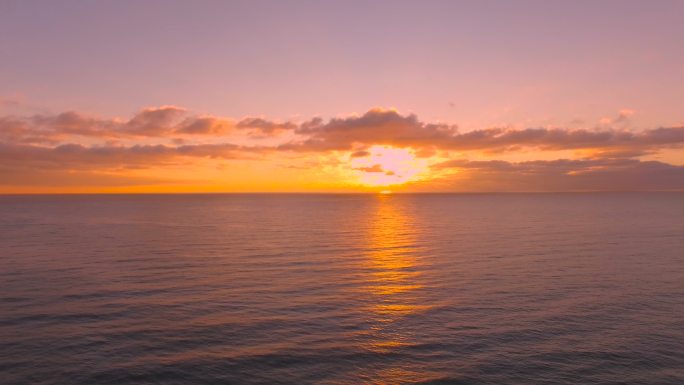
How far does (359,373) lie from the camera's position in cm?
3022

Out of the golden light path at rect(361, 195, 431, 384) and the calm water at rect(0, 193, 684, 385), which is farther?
the golden light path at rect(361, 195, 431, 384)

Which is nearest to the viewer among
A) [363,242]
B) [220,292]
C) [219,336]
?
[219,336]

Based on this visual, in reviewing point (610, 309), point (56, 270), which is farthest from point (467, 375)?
point (56, 270)

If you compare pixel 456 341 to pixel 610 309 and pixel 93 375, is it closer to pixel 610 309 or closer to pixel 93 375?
pixel 610 309

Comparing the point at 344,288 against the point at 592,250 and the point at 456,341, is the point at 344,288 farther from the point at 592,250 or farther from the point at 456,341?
the point at 592,250

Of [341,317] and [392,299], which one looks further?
[392,299]

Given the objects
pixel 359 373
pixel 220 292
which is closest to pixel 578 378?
pixel 359 373

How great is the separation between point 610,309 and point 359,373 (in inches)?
1117

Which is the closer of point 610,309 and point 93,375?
point 93,375

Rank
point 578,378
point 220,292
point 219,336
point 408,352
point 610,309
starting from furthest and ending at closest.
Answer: point 220,292
point 610,309
point 219,336
point 408,352
point 578,378

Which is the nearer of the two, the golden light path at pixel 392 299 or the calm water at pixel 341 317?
the calm water at pixel 341 317

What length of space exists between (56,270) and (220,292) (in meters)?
28.5

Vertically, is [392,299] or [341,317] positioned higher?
[341,317]

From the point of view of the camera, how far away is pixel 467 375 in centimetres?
3006
